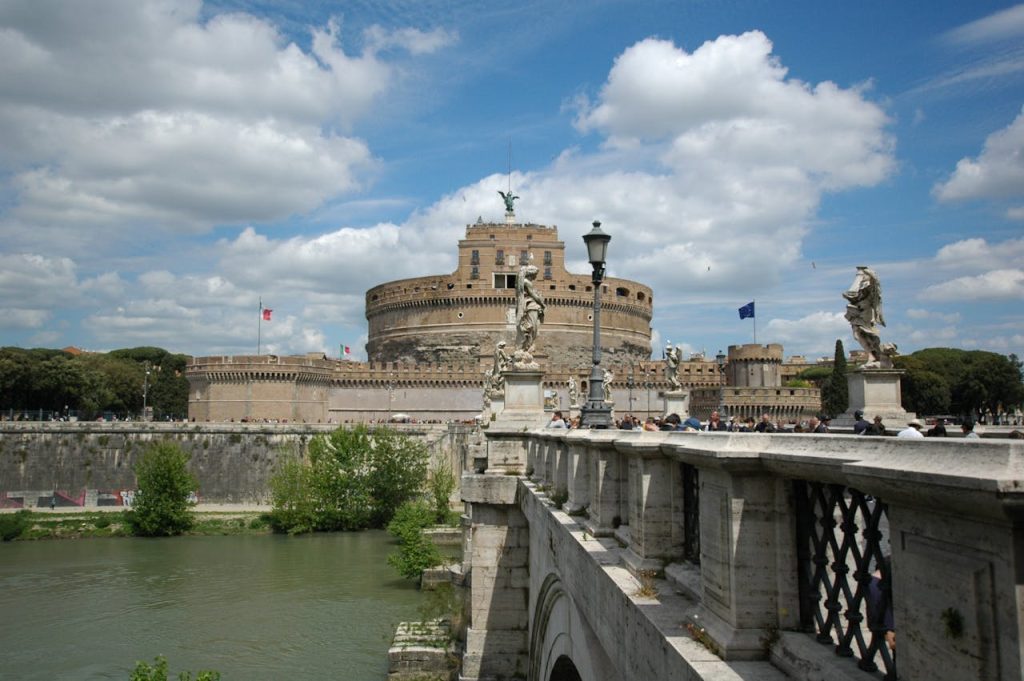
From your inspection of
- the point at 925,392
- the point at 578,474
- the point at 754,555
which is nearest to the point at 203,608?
the point at 578,474

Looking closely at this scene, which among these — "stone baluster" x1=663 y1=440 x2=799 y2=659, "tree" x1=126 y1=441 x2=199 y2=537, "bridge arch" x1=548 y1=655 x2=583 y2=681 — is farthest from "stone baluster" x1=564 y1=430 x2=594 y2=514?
"tree" x1=126 y1=441 x2=199 y2=537

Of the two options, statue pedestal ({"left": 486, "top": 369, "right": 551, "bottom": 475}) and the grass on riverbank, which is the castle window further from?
statue pedestal ({"left": 486, "top": 369, "right": 551, "bottom": 475})

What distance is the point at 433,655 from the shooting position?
17016 mm

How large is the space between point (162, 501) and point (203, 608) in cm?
1608

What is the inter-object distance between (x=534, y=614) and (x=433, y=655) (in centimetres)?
748

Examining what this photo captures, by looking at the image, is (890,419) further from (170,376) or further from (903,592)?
(170,376)

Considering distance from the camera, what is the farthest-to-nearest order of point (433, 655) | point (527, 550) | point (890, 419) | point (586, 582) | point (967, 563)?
point (433, 655), point (527, 550), point (890, 419), point (586, 582), point (967, 563)

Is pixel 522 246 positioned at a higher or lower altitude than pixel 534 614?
higher

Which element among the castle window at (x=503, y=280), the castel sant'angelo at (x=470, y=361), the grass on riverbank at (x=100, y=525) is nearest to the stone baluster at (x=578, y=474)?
the grass on riverbank at (x=100, y=525)

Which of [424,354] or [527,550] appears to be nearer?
[527,550]

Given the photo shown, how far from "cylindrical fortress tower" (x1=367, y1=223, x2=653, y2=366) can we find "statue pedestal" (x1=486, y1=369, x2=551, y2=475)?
57.4 meters

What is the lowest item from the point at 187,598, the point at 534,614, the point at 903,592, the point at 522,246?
the point at 187,598

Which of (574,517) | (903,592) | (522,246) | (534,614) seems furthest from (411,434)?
(903,592)

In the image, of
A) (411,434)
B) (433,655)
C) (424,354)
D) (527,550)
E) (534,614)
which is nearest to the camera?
(534,614)
